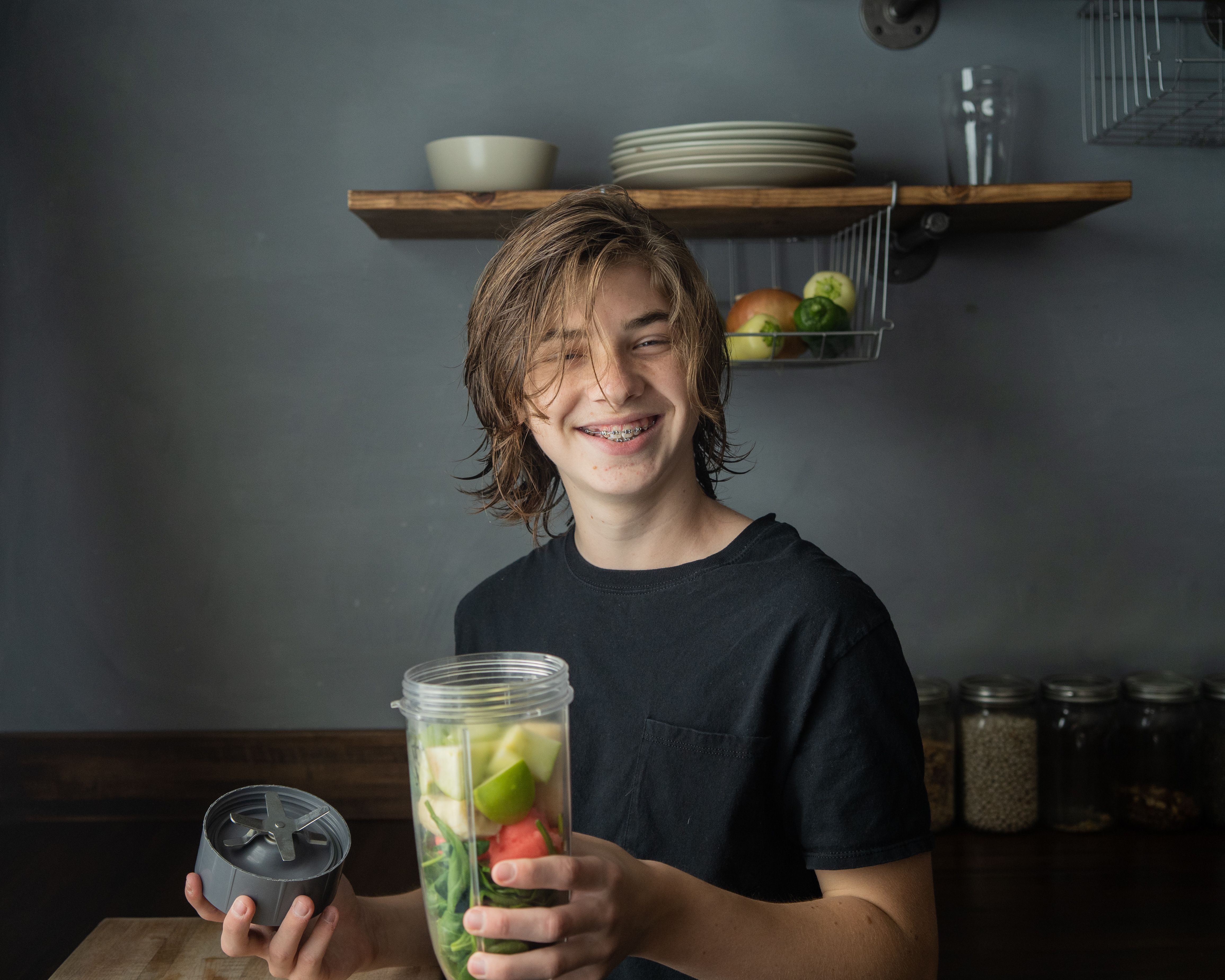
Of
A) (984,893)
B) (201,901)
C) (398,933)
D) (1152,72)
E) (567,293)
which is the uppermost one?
(1152,72)

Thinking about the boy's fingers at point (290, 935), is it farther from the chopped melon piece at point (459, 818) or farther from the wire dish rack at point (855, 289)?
the wire dish rack at point (855, 289)

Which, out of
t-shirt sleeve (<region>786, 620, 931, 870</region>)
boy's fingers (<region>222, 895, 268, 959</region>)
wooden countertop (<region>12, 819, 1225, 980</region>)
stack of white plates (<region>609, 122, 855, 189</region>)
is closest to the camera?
boy's fingers (<region>222, 895, 268, 959</region>)

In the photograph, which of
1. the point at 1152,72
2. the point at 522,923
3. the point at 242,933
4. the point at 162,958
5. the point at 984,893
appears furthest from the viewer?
the point at 1152,72

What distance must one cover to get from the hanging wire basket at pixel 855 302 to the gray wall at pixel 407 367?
6cm

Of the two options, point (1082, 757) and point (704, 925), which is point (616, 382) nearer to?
point (704, 925)

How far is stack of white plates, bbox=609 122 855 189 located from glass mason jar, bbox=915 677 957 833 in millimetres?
764

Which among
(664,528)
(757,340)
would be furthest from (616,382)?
(757,340)

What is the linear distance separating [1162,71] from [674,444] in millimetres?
1277

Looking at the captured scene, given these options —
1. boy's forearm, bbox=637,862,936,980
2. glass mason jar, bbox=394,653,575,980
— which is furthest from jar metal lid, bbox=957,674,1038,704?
glass mason jar, bbox=394,653,575,980

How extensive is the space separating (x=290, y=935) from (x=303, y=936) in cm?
5

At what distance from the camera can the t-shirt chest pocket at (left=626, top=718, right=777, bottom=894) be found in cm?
80

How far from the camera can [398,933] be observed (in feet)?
2.58

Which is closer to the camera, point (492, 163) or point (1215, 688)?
point (492, 163)

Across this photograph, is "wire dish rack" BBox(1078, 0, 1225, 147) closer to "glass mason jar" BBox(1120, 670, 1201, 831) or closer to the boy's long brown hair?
"glass mason jar" BBox(1120, 670, 1201, 831)
